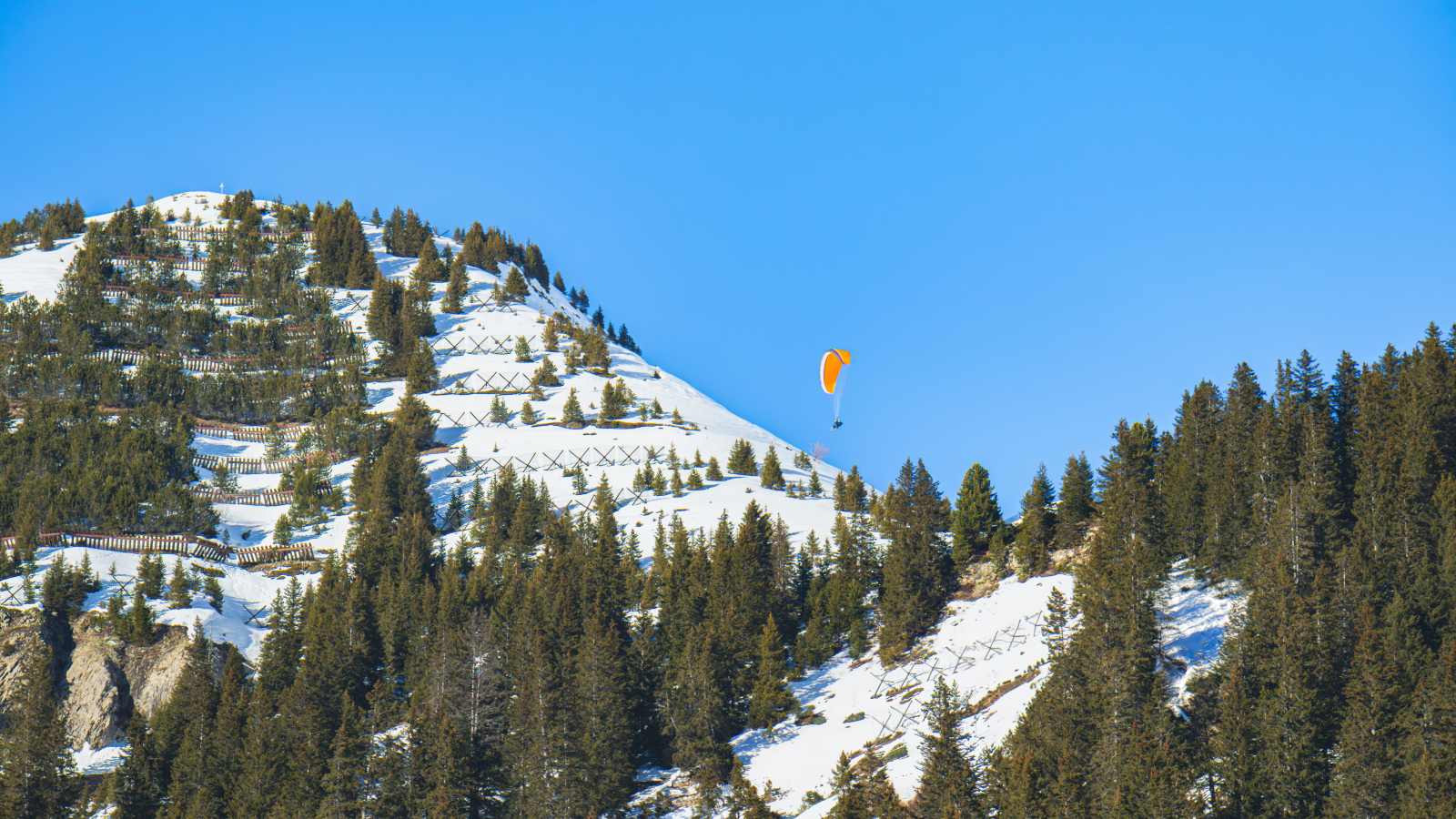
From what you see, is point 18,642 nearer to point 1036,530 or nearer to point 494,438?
point 494,438

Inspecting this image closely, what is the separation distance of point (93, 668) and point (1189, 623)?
223 feet

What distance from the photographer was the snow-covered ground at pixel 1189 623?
162 ft

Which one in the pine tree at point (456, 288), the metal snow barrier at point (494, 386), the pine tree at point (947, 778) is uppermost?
the pine tree at point (456, 288)

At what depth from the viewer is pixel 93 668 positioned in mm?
69125

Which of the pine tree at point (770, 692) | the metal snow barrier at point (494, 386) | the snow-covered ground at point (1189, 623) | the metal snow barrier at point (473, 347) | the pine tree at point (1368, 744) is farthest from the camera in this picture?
the metal snow barrier at point (473, 347)

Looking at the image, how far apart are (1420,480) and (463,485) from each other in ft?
258

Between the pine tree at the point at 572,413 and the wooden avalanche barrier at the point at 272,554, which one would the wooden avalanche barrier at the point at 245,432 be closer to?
the pine tree at the point at 572,413

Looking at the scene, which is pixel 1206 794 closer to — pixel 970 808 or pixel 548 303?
pixel 970 808

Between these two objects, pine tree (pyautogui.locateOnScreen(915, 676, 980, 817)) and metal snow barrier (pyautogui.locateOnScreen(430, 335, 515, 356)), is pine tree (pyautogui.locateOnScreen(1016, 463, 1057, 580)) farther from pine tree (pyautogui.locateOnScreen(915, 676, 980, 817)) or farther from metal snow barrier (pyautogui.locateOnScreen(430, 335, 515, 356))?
metal snow barrier (pyautogui.locateOnScreen(430, 335, 515, 356))

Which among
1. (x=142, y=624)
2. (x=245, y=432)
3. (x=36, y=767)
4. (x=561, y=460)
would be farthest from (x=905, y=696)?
(x=245, y=432)

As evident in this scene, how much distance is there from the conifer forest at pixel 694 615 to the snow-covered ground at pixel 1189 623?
0.39 metres

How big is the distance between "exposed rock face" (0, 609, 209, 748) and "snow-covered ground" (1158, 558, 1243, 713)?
189ft

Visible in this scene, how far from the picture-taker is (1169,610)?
56688 mm

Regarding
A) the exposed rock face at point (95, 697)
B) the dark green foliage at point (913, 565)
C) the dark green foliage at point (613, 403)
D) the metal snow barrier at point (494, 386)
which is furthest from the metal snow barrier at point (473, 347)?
the dark green foliage at point (913, 565)
